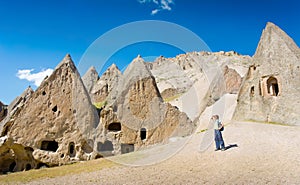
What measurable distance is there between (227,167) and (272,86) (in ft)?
42.5

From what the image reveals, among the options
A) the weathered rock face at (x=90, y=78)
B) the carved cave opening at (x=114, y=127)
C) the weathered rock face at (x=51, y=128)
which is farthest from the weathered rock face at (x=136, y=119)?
the weathered rock face at (x=90, y=78)

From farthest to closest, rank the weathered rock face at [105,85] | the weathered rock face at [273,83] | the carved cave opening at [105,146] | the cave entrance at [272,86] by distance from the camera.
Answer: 1. the weathered rock face at [105,85]
2. the cave entrance at [272,86]
3. the weathered rock face at [273,83]
4. the carved cave opening at [105,146]

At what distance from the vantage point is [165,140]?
19.4 m

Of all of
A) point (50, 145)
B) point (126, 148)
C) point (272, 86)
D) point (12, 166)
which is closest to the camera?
point (50, 145)

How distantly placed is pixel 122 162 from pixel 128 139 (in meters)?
5.02

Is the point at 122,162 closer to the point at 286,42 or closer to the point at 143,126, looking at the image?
the point at 143,126

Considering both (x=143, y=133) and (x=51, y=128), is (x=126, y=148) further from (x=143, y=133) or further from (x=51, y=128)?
(x=51, y=128)

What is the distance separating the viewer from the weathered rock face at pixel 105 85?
41206mm

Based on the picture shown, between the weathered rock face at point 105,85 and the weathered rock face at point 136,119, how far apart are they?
18630 millimetres

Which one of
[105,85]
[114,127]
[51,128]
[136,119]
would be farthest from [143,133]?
[105,85]

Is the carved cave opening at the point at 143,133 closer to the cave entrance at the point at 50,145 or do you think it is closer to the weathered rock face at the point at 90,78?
the cave entrance at the point at 50,145

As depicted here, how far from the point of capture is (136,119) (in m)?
19.5

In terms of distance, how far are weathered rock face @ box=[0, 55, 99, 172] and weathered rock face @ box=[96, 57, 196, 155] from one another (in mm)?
1236

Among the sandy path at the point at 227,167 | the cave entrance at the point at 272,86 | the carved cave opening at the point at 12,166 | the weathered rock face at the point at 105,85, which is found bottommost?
the carved cave opening at the point at 12,166
